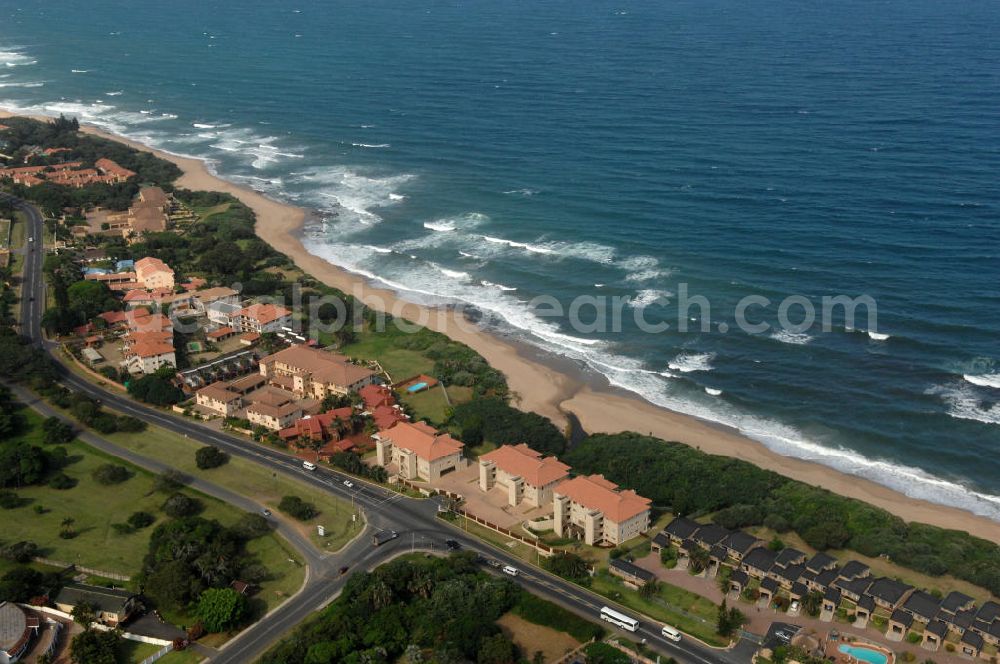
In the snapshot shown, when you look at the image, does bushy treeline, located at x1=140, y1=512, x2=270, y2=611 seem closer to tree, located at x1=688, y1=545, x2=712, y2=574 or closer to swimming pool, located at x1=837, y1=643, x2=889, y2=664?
tree, located at x1=688, y1=545, x2=712, y2=574

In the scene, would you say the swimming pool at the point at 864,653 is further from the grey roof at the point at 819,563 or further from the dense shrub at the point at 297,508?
the dense shrub at the point at 297,508

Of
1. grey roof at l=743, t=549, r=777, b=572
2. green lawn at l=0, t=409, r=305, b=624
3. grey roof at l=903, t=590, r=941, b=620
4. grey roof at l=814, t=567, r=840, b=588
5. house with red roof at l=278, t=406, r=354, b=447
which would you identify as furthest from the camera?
house with red roof at l=278, t=406, r=354, b=447

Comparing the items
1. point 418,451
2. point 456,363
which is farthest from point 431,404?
point 418,451

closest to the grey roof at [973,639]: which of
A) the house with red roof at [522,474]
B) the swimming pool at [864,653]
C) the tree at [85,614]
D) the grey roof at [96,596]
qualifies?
the swimming pool at [864,653]

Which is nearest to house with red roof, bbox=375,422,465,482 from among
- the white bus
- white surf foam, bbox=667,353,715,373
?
the white bus

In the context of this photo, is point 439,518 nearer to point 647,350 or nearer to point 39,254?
point 647,350

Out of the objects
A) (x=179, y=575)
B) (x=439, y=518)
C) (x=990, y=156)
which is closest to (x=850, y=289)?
(x=990, y=156)
